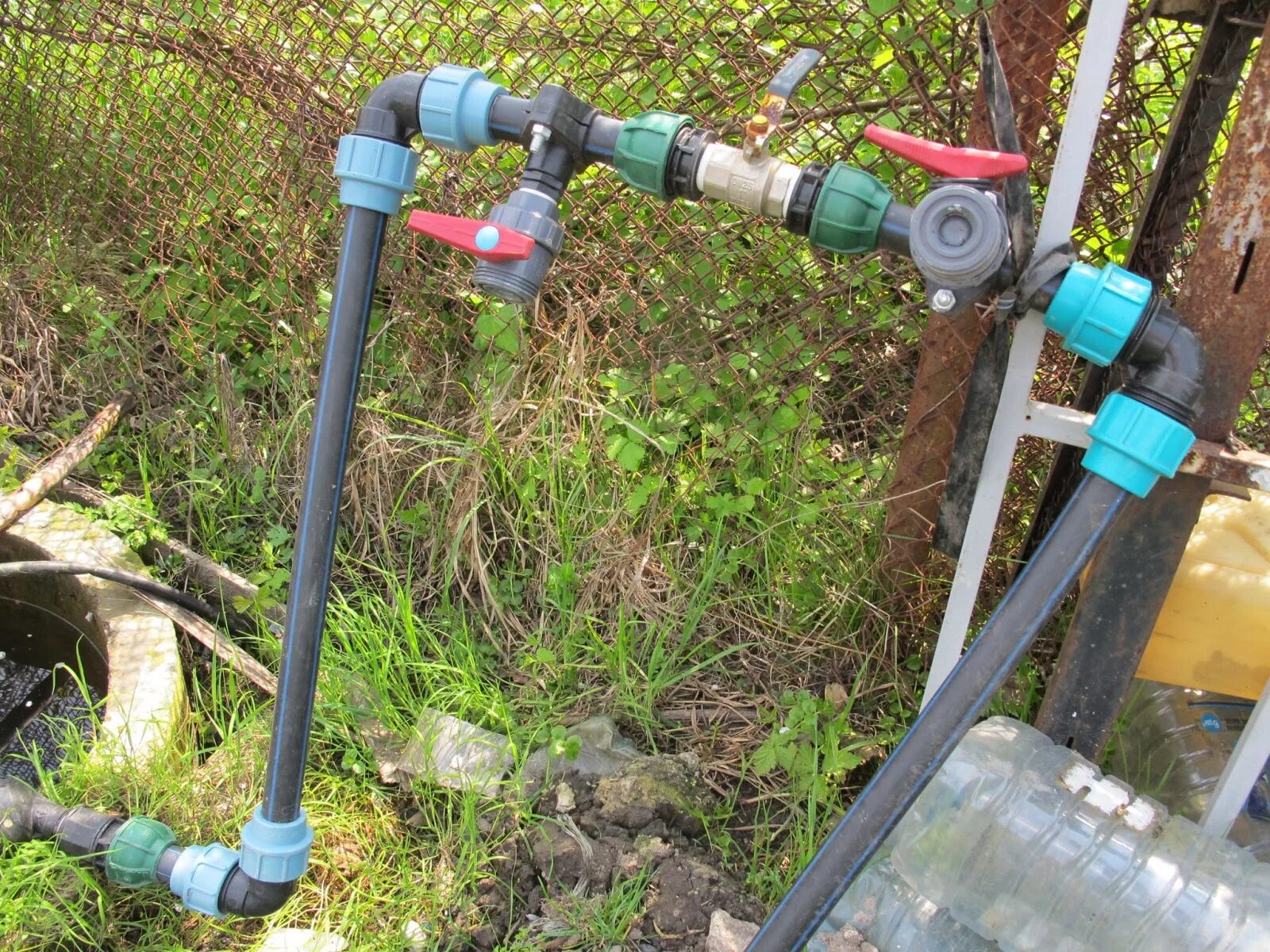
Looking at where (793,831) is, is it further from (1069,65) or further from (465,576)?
(1069,65)

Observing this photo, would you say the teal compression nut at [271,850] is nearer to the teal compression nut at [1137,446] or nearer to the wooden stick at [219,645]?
the wooden stick at [219,645]

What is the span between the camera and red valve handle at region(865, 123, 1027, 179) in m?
1.15

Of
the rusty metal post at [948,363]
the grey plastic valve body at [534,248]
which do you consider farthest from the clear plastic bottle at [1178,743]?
the grey plastic valve body at [534,248]

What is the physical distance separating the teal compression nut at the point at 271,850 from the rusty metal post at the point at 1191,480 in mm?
1322

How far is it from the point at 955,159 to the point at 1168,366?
390 mm

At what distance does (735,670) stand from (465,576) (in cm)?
71

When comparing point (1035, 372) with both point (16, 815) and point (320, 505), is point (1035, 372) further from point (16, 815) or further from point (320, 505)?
point (16, 815)

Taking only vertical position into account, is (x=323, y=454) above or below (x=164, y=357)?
above

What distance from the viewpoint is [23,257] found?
298cm

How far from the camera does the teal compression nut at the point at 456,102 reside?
131cm

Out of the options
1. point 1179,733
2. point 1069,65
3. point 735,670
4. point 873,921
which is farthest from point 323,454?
point 1179,733

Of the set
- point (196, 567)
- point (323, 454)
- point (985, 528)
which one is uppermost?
point (985, 528)

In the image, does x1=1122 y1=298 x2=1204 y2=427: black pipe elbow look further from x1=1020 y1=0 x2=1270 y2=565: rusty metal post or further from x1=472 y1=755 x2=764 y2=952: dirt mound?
x1=472 y1=755 x2=764 y2=952: dirt mound

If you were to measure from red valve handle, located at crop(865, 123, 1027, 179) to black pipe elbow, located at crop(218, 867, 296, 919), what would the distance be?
1475 millimetres
